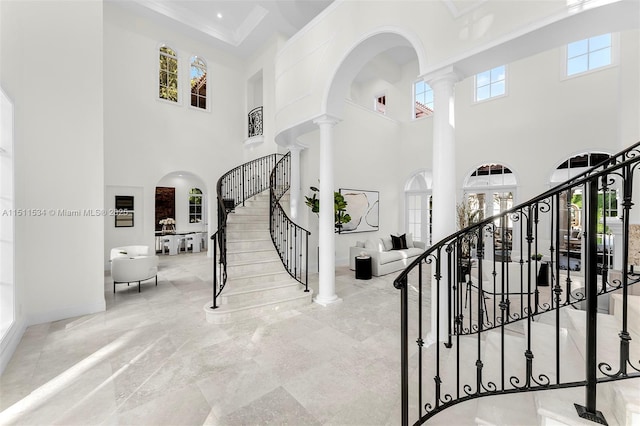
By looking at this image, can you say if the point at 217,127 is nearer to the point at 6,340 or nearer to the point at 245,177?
the point at 245,177

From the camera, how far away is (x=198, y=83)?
28.1ft

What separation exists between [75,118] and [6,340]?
113 inches

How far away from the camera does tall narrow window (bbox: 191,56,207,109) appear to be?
845cm

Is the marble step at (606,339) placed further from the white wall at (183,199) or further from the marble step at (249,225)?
the white wall at (183,199)

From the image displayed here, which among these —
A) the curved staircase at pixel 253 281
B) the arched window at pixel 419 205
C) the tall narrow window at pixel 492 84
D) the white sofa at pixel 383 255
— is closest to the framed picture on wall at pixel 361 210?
the white sofa at pixel 383 255

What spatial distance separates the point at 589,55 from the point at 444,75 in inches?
239

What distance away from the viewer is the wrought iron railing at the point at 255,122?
8.49 meters

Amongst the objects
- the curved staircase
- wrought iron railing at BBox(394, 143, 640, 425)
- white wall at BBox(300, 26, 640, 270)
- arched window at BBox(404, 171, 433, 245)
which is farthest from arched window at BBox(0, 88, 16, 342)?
arched window at BBox(404, 171, 433, 245)

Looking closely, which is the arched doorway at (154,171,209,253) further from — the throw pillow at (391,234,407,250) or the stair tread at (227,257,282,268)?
the throw pillow at (391,234,407,250)

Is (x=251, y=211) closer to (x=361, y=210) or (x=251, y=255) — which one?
(x=251, y=255)

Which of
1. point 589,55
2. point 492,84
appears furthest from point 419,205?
point 589,55

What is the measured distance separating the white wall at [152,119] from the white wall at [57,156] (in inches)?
127

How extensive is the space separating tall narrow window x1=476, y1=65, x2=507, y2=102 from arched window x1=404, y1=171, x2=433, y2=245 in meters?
2.62

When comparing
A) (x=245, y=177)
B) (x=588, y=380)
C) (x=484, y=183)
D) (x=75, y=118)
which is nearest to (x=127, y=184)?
(x=245, y=177)
